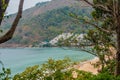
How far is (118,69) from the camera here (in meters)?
10.4

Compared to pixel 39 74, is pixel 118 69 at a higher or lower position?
higher

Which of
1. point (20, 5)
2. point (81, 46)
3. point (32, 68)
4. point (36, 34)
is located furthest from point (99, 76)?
point (36, 34)

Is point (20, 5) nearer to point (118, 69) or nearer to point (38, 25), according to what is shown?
point (118, 69)

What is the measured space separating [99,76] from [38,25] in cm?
18191

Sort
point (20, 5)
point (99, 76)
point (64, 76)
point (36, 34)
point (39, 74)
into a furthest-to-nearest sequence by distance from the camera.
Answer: point (36, 34)
point (64, 76)
point (39, 74)
point (99, 76)
point (20, 5)

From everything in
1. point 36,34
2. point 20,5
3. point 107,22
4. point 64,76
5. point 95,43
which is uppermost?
point 20,5

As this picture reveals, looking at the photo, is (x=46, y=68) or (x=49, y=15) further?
(x=49, y=15)

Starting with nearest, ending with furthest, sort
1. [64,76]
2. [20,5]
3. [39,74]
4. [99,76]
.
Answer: [20,5] < [99,76] < [39,74] < [64,76]

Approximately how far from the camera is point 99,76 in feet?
33.9

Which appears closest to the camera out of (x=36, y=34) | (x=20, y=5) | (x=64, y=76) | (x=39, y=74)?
(x=20, y=5)

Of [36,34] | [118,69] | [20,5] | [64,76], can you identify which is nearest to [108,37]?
[64,76]

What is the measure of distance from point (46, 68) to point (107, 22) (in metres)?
3.22

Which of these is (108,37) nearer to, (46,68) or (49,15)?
(46,68)

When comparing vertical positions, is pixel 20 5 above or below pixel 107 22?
above
